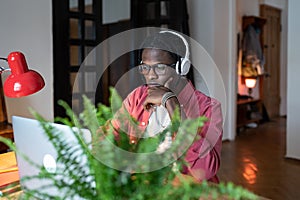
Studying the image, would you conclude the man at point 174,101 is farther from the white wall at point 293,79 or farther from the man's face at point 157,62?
the white wall at point 293,79

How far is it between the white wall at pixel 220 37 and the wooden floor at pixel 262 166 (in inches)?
18.9

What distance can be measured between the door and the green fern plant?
23.2 feet

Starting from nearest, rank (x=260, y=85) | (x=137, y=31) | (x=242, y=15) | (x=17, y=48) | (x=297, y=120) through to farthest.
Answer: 1. (x=17, y=48)
2. (x=297, y=120)
3. (x=137, y=31)
4. (x=242, y=15)
5. (x=260, y=85)

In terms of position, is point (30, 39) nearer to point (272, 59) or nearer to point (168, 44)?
point (168, 44)

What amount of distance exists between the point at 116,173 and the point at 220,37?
4.84 meters

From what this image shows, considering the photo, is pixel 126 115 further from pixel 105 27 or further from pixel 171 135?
pixel 105 27

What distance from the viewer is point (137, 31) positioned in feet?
15.9

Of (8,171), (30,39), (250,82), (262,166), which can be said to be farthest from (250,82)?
(8,171)

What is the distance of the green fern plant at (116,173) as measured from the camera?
591mm

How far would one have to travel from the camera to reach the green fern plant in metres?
0.59

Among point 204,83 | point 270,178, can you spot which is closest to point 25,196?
point 270,178

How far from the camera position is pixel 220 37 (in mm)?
5234

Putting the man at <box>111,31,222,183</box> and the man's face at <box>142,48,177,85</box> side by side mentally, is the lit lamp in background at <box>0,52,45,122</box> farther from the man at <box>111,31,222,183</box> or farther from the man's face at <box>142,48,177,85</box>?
the man's face at <box>142,48,177,85</box>

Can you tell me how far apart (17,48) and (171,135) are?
2.92 metres
